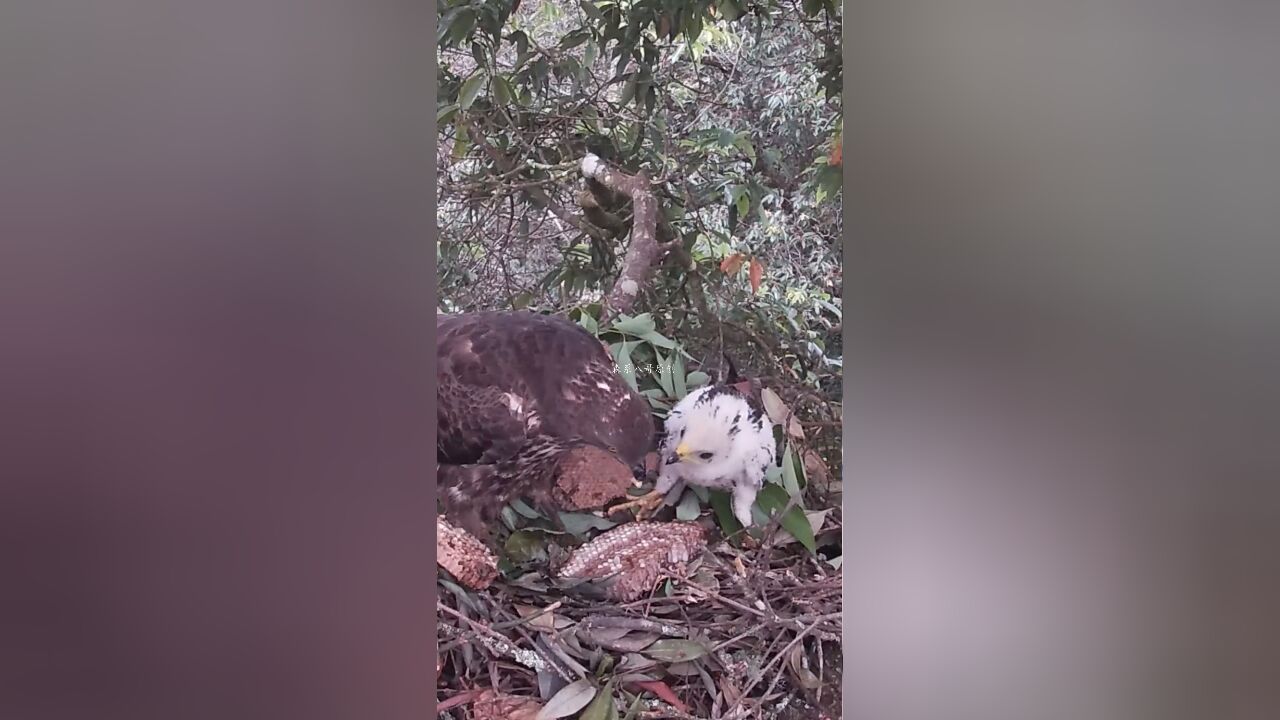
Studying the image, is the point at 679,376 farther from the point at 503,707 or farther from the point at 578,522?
the point at 503,707

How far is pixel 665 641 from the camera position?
0.75 metres

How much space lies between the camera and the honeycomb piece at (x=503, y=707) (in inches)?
29.1

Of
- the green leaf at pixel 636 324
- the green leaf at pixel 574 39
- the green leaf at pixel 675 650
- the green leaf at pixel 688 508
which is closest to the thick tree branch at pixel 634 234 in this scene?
the green leaf at pixel 636 324

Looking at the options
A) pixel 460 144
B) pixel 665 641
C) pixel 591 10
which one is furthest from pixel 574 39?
pixel 665 641

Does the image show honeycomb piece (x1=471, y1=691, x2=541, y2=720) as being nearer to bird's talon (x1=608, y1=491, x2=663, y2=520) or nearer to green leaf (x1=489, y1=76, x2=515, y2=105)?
bird's talon (x1=608, y1=491, x2=663, y2=520)

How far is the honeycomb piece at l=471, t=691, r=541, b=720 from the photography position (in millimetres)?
740

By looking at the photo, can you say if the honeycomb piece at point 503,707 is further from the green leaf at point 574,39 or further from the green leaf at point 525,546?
the green leaf at point 574,39

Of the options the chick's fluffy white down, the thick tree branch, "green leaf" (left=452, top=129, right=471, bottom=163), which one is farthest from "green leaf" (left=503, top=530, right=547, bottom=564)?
"green leaf" (left=452, top=129, right=471, bottom=163)

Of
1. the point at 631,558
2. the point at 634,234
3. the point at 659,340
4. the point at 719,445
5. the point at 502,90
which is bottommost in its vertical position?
the point at 631,558

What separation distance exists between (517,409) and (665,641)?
300mm

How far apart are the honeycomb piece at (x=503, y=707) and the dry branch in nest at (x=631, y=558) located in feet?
0.47

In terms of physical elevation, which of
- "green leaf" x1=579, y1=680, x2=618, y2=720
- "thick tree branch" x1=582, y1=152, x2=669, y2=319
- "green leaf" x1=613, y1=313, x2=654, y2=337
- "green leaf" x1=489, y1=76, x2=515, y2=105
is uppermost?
"green leaf" x1=489, y1=76, x2=515, y2=105

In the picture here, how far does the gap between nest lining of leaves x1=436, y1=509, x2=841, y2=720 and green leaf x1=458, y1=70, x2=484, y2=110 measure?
462 mm
